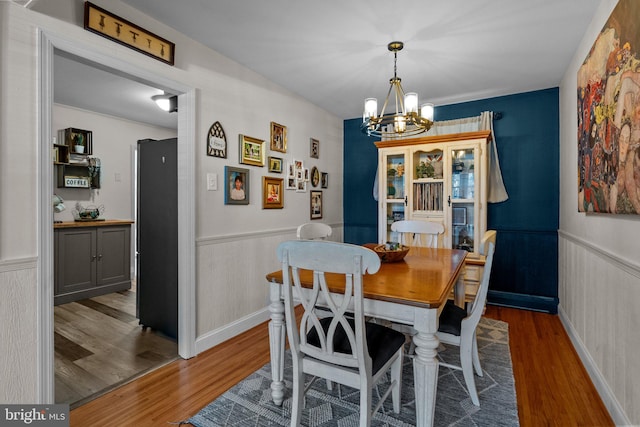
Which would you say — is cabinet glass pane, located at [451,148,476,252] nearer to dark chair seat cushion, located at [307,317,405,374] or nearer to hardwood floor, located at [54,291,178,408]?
dark chair seat cushion, located at [307,317,405,374]

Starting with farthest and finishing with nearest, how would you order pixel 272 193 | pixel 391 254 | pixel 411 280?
pixel 272 193 → pixel 391 254 → pixel 411 280

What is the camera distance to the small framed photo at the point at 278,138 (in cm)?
318

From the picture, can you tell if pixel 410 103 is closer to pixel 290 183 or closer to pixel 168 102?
pixel 290 183

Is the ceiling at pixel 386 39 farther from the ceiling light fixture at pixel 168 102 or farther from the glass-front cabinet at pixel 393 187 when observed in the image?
the glass-front cabinet at pixel 393 187

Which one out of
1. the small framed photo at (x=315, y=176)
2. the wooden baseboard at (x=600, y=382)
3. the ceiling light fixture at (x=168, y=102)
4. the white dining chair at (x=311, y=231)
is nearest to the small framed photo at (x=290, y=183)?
the small framed photo at (x=315, y=176)

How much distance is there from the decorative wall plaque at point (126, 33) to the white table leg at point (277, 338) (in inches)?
67.8

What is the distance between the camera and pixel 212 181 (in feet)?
8.31

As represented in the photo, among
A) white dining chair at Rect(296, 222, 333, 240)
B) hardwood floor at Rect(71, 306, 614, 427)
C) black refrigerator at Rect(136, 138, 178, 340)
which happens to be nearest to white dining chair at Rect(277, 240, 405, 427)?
white dining chair at Rect(296, 222, 333, 240)

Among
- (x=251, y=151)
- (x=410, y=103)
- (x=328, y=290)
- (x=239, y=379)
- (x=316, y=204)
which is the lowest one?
(x=239, y=379)

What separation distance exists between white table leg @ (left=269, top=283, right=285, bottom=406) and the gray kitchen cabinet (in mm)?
3128

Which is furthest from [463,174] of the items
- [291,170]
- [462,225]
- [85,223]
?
[85,223]

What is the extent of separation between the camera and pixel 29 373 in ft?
5.13

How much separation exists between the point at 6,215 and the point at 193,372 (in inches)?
55.8

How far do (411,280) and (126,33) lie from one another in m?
2.23
